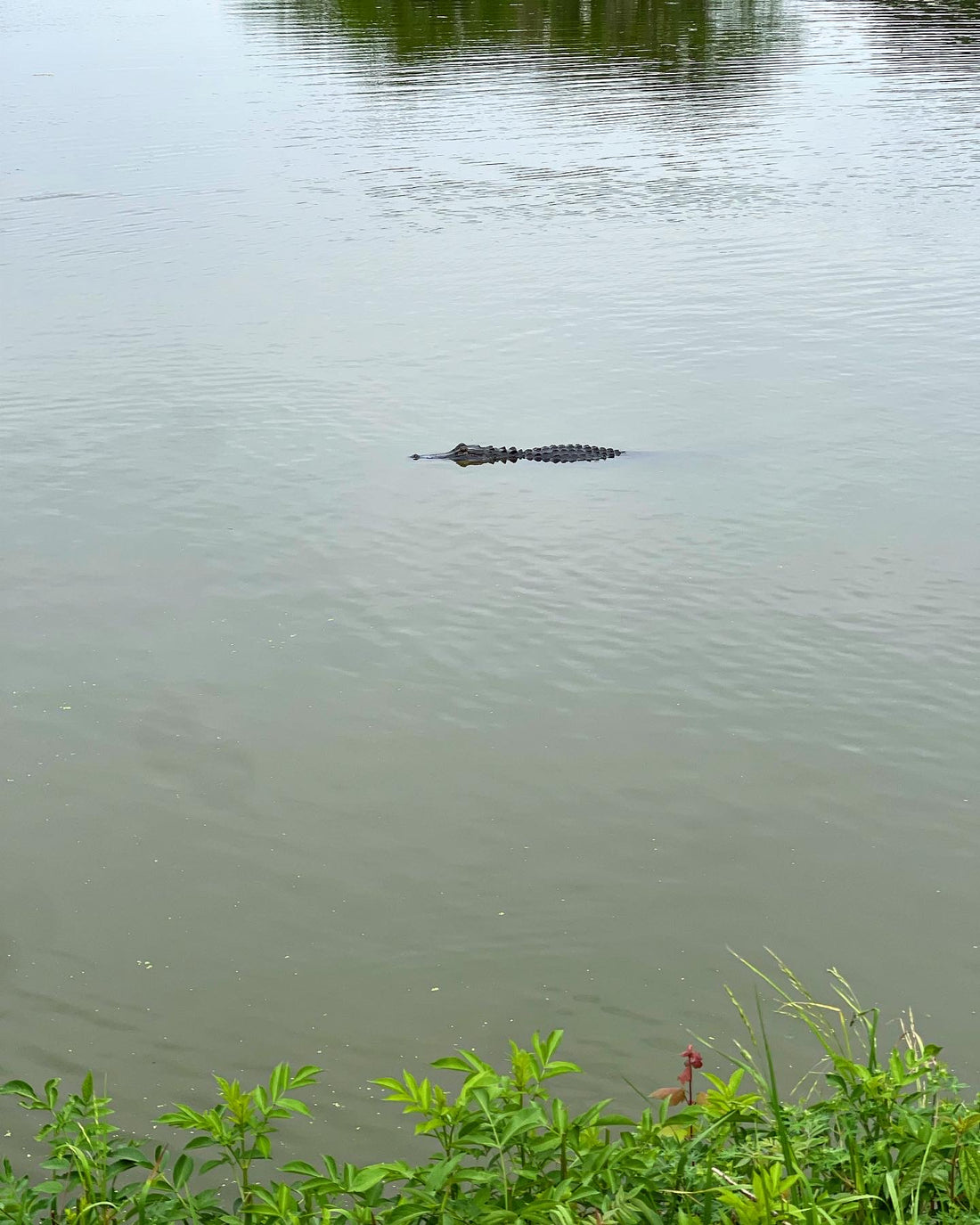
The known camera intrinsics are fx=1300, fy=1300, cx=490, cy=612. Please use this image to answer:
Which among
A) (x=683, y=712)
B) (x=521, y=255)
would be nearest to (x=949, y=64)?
(x=521, y=255)

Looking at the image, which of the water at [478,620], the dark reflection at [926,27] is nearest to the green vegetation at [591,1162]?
the water at [478,620]

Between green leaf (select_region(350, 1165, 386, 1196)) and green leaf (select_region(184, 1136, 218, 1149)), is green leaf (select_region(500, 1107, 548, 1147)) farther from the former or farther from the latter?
green leaf (select_region(184, 1136, 218, 1149))

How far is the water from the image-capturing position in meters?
5.36

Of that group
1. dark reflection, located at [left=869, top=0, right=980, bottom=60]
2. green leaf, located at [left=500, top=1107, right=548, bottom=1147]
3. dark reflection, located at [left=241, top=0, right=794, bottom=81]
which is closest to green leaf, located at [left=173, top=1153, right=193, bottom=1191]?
green leaf, located at [left=500, top=1107, right=548, bottom=1147]

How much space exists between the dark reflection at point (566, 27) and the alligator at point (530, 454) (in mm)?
22145

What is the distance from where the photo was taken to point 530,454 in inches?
436

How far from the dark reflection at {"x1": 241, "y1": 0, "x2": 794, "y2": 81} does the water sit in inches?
572

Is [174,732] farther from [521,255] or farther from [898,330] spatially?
[521,255]

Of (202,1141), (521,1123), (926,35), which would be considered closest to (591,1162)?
(521,1123)

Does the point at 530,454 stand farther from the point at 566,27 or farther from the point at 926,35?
the point at 566,27

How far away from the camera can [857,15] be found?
38875mm

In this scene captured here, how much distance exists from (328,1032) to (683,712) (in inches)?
117

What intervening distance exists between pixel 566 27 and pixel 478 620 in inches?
1336

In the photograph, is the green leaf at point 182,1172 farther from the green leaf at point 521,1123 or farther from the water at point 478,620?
the water at point 478,620
